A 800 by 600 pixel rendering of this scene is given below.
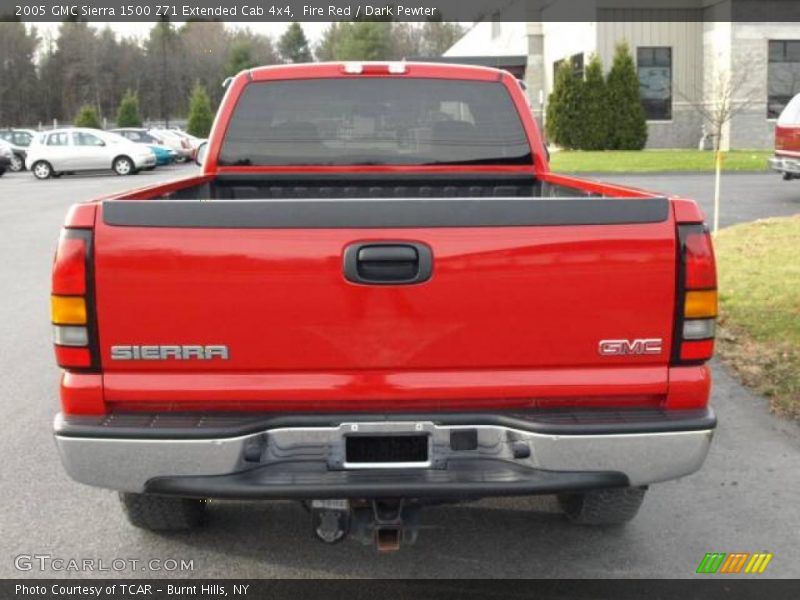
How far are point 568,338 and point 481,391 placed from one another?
1.11 ft

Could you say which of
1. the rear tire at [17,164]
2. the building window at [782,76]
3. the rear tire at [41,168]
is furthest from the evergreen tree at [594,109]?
the rear tire at [17,164]

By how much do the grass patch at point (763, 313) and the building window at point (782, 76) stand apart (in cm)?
2706

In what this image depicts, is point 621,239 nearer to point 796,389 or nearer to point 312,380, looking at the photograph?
point 312,380

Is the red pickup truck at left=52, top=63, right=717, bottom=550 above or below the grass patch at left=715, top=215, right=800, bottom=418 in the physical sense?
above

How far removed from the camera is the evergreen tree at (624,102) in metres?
36.9

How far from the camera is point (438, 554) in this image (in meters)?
4.21

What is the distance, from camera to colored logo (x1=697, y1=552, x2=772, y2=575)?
4055 millimetres

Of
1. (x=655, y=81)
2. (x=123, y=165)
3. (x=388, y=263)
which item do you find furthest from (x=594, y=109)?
(x=388, y=263)

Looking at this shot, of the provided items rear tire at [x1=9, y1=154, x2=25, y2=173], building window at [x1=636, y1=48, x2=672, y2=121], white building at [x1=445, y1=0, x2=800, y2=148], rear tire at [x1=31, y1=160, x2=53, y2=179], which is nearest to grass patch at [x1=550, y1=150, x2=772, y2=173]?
white building at [x1=445, y1=0, x2=800, y2=148]

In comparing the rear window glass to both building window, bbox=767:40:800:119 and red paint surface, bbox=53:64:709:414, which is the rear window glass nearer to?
red paint surface, bbox=53:64:709:414

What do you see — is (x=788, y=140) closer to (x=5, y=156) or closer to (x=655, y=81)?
(x=655, y=81)

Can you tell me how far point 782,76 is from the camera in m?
37.7

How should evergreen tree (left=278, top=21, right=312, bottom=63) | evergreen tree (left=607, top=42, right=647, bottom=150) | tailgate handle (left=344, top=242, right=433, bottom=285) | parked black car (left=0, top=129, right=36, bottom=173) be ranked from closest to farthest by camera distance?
tailgate handle (left=344, top=242, right=433, bottom=285) → evergreen tree (left=607, top=42, right=647, bottom=150) → parked black car (left=0, top=129, right=36, bottom=173) → evergreen tree (left=278, top=21, right=312, bottom=63)

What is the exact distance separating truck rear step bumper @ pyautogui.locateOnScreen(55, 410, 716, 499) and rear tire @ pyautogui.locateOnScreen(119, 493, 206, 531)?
2.70 ft
